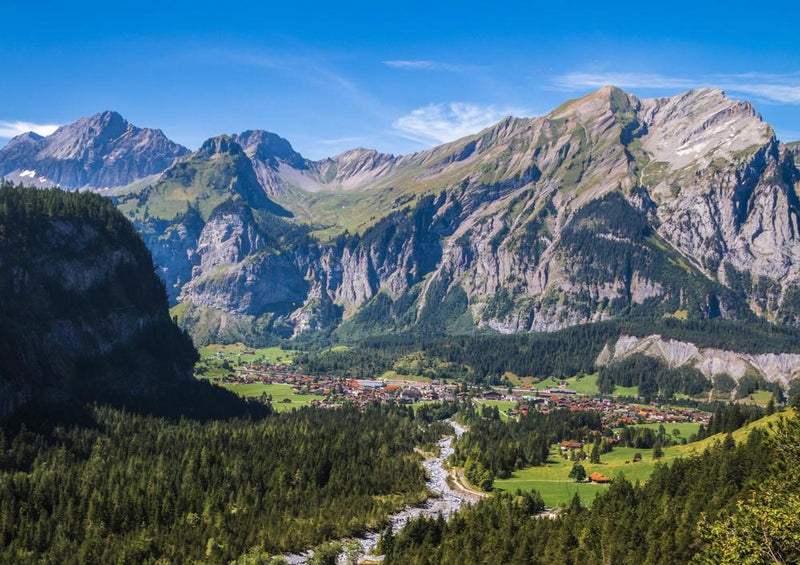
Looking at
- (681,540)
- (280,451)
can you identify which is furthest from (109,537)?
(681,540)

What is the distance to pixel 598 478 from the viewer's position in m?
172

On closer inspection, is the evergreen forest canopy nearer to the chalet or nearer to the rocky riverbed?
the rocky riverbed

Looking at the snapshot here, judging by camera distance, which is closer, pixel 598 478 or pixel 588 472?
pixel 598 478

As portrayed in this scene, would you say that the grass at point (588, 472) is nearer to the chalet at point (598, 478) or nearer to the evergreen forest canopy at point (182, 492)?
the chalet at point (598, 478)

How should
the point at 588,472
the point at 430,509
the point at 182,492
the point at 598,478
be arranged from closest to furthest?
the point at 182,492 < the point at 430,509 < the point at 598,478 < the point at 588,472

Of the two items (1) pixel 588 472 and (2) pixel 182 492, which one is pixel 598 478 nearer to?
(1) pixel 588 472

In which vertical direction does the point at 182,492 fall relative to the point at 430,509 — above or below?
above

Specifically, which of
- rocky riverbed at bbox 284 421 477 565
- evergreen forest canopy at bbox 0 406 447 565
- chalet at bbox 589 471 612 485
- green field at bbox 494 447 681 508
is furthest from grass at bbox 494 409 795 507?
evergreen forest canopy at bbox 0 406 447 565

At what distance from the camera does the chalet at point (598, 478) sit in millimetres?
169625

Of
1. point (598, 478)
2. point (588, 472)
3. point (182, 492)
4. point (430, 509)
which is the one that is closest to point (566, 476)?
point (588, 472)

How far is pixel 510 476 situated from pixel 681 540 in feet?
323

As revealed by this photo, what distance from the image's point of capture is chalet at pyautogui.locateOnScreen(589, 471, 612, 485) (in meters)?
170

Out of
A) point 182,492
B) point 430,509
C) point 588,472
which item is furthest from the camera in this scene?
point 588,472

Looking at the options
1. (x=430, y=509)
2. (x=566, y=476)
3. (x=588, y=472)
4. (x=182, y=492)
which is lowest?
(x=430, y=509)
